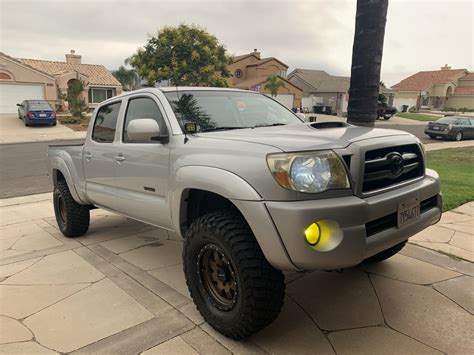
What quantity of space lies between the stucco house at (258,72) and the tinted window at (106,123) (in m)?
40.6

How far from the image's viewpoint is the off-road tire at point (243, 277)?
2604mm

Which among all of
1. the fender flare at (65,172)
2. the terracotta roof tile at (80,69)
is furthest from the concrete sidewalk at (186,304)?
the terracotta roof tile at (80,69)

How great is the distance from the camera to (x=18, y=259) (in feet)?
15.0

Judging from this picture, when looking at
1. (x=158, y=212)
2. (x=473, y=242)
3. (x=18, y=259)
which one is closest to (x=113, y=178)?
(x=158, y=212)

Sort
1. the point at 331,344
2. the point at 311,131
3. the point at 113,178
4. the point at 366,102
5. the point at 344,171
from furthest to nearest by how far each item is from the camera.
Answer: the point at 366,102 < the point at 113,178 < the point at 311,131 < the point at 331,344 < the point at 344,171

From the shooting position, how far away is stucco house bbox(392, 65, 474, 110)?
61.4 meters

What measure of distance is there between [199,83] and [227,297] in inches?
1077

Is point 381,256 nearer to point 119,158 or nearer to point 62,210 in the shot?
point 119,158

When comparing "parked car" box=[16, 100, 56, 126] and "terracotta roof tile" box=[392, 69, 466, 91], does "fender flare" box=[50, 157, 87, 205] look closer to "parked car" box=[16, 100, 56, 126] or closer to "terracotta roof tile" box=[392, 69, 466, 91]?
"parked car" box=[16, 100, 56, 126]

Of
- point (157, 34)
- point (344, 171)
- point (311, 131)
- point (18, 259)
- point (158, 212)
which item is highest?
point (157, 34)

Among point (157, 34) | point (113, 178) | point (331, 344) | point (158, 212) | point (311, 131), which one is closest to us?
point (331, 344)

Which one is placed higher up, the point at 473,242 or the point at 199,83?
the point at 199,83

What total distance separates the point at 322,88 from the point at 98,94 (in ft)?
88.4

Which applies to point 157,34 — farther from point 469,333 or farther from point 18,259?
point 469,333
